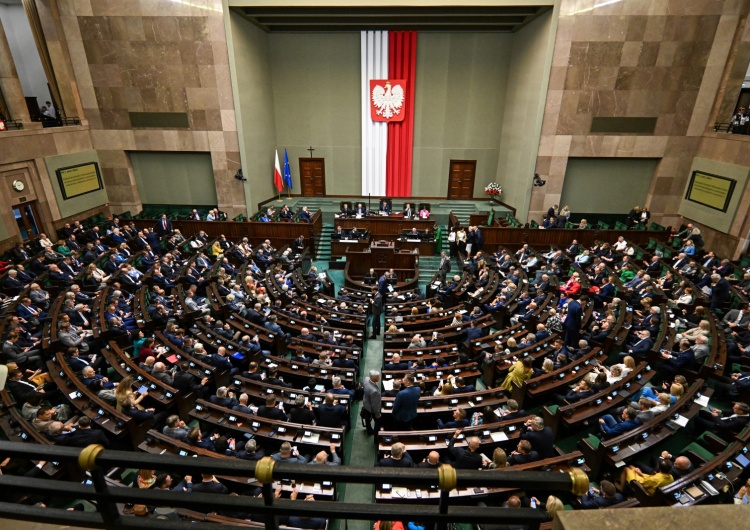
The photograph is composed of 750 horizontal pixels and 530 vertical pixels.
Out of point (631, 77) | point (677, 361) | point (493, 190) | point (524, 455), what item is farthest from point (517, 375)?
point (631, 77)

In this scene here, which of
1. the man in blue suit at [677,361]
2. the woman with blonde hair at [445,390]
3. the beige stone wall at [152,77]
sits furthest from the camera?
the beige stone wall at [152,77]

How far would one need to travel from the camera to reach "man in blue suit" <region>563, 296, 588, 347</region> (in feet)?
27.4

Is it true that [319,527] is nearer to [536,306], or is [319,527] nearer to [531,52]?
[536,306]

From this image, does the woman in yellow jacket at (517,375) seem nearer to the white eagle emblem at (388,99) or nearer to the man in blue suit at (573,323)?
A: the man in blue suit at (573,323)

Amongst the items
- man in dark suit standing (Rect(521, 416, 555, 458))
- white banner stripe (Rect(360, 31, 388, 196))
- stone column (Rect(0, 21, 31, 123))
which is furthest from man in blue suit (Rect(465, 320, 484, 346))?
stone column (Rect(0, 21, 31, 123))

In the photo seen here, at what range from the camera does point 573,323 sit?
8.48 meters

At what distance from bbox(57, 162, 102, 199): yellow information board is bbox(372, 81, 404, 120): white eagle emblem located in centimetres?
1308

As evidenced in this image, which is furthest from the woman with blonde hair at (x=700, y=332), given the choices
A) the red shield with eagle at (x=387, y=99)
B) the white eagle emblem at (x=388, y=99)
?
the white eagle emblem at (x=388, y=99)

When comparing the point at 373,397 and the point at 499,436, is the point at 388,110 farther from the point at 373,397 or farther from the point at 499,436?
the point at 499,436

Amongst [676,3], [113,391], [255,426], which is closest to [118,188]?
[113,391]

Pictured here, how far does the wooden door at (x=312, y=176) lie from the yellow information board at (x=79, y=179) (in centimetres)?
917

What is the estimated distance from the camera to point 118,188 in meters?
18.4

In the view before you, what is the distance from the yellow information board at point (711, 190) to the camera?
14.5m

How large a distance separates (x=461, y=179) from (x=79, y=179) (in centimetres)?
1735
